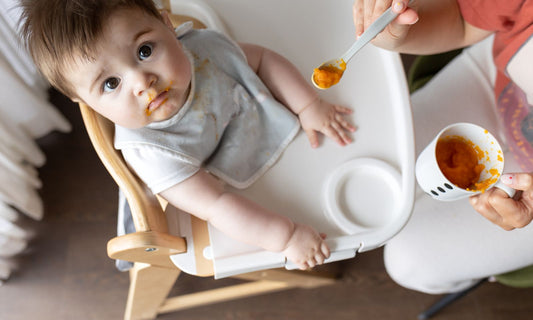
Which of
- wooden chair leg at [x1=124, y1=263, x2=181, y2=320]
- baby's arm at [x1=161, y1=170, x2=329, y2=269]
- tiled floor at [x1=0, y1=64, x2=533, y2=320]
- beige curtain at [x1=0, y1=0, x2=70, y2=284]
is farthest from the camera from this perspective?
tiled floor at [x1=0, y1=64, x2=533, y2=320]

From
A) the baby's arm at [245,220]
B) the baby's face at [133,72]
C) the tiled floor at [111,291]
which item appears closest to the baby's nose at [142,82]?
the baby's face at [133,72]

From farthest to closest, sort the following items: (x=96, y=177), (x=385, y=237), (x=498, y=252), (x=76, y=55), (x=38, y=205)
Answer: (x=96, y=177), (x=38, y=205), (x=498, y=252), (x=385, y=237), (x=76, y=55)

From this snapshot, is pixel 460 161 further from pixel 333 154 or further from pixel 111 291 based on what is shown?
pixel 111 291

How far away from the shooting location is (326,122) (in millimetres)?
692

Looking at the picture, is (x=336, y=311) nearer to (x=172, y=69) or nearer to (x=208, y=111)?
(x=208, y=111)

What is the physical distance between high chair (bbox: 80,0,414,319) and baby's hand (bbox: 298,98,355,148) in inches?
0.7

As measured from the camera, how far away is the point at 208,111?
26.2 inches

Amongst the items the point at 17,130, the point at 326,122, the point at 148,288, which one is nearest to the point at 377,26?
the point at 326,122

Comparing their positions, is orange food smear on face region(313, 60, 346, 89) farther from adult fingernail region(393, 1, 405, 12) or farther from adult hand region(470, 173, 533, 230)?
adult hand region(470, 173, 533, 230)

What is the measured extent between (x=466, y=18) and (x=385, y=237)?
1.32 feet

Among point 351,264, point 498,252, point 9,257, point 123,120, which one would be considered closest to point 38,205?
point 9,257

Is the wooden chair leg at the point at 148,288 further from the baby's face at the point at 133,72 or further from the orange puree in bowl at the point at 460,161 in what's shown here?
the orange puree in bowl at the point at 460,161

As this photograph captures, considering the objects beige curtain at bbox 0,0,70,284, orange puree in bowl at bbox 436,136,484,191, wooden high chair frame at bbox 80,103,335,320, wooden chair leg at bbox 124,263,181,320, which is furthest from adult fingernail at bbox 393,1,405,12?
beige curtain at bbox 0,0,70,284

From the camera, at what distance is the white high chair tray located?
2.14 feet
